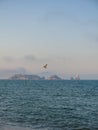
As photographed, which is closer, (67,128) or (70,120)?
(67,128)

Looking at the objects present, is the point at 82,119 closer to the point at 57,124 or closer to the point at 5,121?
the point at 57,124

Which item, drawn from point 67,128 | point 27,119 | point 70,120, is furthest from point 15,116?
point 67,128

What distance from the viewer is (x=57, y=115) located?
45938mm

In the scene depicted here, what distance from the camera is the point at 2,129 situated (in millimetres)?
33281

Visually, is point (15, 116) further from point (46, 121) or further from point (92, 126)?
point (92, 126)

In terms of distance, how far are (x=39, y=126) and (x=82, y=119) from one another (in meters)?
8.18

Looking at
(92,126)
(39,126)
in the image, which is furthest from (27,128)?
(92,126)

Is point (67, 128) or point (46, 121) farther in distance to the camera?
point (46, 121)

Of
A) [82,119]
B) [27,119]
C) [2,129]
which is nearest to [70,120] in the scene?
[82,119]

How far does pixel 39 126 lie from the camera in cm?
3662

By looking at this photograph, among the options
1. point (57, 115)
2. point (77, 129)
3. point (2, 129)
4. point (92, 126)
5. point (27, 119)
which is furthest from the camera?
point (57, 115)

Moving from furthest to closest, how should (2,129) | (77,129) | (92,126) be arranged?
1. (92,126)
2. (77,129)
3. (2,129)

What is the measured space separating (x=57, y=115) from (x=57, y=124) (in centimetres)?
722

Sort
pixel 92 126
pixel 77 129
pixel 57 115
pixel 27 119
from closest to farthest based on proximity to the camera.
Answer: pixel 77 129 < pixel 92 126 < pixel 27 119 < pixel 57 115
